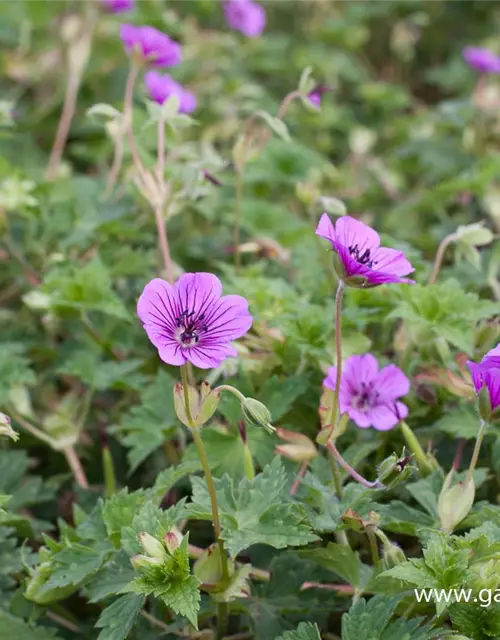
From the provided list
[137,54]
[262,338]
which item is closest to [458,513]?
[262,338]

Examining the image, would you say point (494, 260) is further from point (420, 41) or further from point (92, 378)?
point (420, 41)

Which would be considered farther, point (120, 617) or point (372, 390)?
point (372, 390)

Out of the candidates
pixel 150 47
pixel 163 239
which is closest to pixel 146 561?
pixel 163 239

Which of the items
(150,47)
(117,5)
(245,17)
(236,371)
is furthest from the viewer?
(245,17)

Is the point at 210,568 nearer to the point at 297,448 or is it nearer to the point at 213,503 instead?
the point at 213,503

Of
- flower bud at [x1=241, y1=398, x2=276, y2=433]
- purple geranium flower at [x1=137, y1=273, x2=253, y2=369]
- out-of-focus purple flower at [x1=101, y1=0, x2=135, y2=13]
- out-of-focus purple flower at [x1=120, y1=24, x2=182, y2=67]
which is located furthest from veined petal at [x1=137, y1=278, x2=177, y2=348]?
out-of-focus purple flower at [x1=101, y1=0, x2=135, y2=13]

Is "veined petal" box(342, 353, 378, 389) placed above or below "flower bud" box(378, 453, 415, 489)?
above

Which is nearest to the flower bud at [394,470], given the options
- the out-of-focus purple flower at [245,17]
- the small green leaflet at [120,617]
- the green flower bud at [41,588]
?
the small green leaflet at [120,617]

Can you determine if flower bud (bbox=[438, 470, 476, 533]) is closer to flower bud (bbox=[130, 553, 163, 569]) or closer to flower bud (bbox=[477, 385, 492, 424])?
flower bud (bbox=[477, 385, 492, 424])

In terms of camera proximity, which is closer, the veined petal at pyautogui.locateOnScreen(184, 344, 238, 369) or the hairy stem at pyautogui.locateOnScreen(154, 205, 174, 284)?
the veined petal at pyautogui.locateOnScreen(184, 344, 238, 369)
